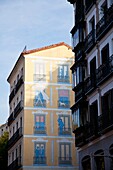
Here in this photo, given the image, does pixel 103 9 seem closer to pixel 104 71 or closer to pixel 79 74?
pixel 104 71

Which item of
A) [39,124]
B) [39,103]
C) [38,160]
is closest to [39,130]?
[39,124]

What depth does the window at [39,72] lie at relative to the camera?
168 feet

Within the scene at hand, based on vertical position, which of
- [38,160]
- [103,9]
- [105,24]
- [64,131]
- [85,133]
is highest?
[103,9]

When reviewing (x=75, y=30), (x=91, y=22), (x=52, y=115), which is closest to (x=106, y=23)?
(x=91, y=22)

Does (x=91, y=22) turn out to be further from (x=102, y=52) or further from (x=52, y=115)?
(x=52, y=115)

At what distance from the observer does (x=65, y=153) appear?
160 ft

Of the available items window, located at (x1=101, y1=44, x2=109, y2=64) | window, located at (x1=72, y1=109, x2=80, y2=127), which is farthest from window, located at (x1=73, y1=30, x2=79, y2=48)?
window, located at (x1=72, y1=109, x2=80, y2=127)

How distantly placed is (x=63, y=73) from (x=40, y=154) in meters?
10.4

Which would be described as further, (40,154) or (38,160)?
(40,154)

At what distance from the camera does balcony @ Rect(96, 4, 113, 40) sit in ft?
89.9

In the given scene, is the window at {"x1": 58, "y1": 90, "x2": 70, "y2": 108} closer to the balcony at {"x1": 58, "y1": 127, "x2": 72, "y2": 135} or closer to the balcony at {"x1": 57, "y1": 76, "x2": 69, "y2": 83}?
the balcony at {"x1": 57, "y1": 76, "x2": 69, "y2": 83}

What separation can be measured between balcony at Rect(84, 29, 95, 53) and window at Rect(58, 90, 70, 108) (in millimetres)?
18941

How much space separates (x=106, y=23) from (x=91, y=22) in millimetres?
4569

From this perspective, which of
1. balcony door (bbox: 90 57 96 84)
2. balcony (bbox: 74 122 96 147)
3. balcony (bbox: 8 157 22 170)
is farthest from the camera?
balcony (bbox: 8 157 22 170)
